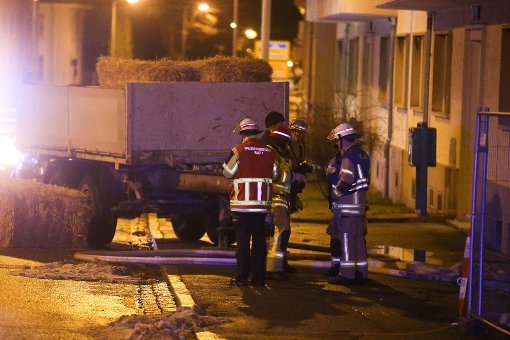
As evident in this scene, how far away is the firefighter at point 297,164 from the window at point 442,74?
6.77 meters

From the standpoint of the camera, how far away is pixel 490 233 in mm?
10711

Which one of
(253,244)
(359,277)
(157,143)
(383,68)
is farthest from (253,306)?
(383,68)

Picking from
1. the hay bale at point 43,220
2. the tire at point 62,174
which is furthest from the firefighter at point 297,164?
the tire at point 62,174

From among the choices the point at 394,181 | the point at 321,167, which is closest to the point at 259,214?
the point at 321,167

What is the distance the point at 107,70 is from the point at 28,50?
12.8 meters

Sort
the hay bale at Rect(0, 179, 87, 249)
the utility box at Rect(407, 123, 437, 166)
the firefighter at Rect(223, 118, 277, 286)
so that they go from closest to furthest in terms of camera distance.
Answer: the firefighter at Rect(223, 118, 277, 286)
the hay bale at Rect(0, 179, 87, 249)
the utility box at Rect(407, 123, 437, 166)

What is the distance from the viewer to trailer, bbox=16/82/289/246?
14.3 meters

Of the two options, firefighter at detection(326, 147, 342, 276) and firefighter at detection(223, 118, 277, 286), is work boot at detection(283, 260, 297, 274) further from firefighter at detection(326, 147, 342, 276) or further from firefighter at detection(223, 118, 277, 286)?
firefighter at detection(223, 118, 277, 286)

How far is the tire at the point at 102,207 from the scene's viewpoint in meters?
15.0

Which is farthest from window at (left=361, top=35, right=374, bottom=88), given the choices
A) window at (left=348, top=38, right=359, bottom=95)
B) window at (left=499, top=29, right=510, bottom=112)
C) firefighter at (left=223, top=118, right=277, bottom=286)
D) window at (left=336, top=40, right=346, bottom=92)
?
firefighter at (left=223, top=118, right=277, bottom=286)

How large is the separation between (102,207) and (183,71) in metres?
1.98

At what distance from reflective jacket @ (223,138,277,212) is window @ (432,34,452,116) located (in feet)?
26.9

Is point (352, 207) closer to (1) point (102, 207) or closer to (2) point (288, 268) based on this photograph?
(2) point (288, 268)

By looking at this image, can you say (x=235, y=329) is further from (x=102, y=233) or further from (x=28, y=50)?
(x=28, y=50)
